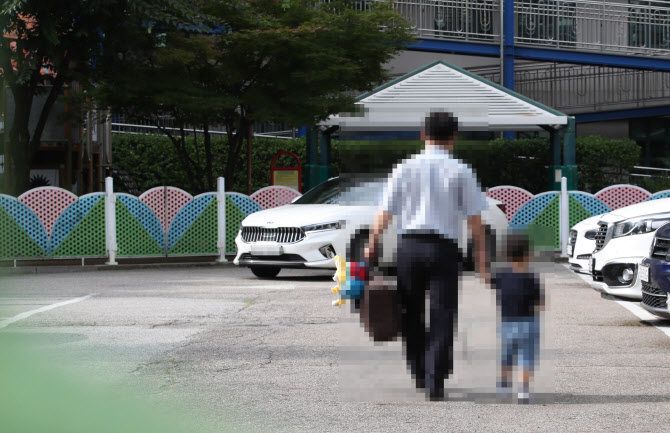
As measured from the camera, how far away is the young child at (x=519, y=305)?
17.4 ft

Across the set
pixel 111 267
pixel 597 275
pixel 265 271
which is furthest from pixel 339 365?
pixel 111 267

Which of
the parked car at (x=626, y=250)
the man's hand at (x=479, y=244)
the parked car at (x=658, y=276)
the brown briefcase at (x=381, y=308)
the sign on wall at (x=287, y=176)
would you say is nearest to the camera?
the brown briefcase at (x=381, y=308)

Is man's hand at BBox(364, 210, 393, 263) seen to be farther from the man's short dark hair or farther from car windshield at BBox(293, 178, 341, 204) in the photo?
car windshield at BBox(293, 178, 341, 204)

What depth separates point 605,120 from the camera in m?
32.2

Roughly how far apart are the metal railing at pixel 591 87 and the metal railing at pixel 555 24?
126cm

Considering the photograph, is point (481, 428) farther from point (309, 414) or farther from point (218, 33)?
point (218, 33)

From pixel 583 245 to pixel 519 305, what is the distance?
25.9 feet

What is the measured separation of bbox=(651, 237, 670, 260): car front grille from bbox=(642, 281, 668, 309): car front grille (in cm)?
27

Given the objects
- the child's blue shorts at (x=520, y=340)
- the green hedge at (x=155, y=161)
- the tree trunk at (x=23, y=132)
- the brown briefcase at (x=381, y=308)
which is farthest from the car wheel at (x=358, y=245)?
the green hedge at (x=155, y=161)

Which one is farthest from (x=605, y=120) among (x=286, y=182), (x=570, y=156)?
(x=286, y=182)

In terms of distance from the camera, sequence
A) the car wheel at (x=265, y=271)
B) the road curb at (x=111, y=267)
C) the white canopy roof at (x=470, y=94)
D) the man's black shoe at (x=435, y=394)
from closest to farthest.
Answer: the man's black shoe at (x=435, y=394) < the car wheel at (x=265, y=271) < the road curb at (x=111, y=267) < the white canopy roof at (x=470, y=94)

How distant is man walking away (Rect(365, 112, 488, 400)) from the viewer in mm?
5320

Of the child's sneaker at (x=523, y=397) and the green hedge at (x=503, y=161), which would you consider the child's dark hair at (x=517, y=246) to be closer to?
the child's sneaker at (x=523, y=397)

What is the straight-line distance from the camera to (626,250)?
9906mm
